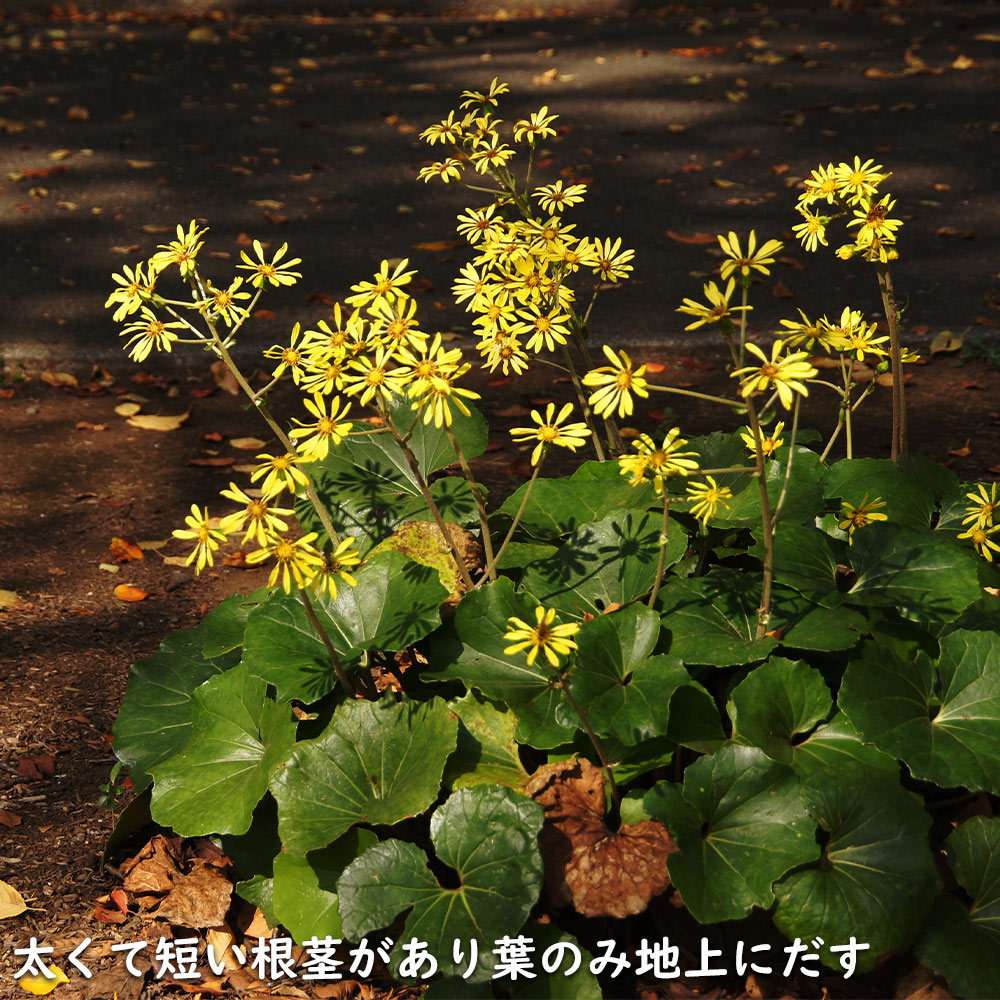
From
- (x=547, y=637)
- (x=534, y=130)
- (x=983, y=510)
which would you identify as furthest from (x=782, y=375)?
(x=534, y=130)

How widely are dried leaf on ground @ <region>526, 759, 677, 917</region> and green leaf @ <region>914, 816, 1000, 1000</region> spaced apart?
19.4 inches

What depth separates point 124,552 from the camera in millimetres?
3736

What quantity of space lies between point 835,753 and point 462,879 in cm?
76

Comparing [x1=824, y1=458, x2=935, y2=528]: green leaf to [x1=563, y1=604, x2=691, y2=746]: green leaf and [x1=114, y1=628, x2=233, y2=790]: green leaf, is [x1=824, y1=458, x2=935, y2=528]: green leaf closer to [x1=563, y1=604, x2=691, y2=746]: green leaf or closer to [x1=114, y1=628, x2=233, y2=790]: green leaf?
[x1=563, y1=604, x2=691, y2=746]: green leaf

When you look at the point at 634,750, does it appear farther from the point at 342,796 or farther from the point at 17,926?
the point at 17,926

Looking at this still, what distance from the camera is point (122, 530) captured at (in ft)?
12.7

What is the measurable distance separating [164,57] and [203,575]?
28.0 feet

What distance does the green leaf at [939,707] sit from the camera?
6.38ft

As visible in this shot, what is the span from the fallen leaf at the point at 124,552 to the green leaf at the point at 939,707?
256cm

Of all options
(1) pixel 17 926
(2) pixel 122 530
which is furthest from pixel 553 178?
(1) pixel 17 926

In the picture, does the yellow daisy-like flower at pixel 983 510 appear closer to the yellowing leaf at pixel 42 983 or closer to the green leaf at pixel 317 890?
the green leaf at pixel 317 890

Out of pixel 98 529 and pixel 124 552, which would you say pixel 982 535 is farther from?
pixel 98 529

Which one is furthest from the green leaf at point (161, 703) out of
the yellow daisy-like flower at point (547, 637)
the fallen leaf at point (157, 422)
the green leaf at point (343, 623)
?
the fallen leaf at point (157, 422)

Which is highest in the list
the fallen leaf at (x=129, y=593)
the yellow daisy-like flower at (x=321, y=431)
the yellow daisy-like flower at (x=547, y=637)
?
the yellow daisy-like flower at (x=321, y=431)
